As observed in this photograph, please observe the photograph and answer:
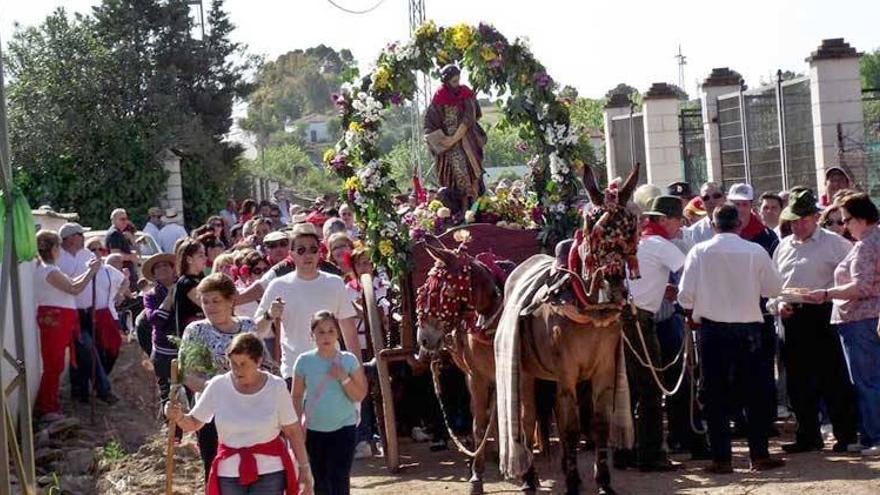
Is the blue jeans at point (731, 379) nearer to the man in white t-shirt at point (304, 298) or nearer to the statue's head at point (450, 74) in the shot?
the man in white t-shirt at point (304, 298)

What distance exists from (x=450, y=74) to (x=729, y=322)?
3.50 metres

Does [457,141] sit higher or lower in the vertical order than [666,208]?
higher

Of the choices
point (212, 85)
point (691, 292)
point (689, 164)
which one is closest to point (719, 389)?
point (691, 292)

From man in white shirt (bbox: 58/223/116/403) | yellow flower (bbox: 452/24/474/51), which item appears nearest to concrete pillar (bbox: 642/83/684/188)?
man in white shirt (bbox: 58/223/116/403)

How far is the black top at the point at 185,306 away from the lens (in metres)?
11.2

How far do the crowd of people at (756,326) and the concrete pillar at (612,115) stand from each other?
1385 cm

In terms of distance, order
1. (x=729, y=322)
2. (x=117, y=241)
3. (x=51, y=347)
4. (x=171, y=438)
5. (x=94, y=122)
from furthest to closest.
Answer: (x=94, y=122) → (x=117, y=241) → (x=51, y=347) → (x=729, y=322) → (x=171, y=438)

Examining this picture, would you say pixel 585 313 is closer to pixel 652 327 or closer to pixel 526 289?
pixel 526 289

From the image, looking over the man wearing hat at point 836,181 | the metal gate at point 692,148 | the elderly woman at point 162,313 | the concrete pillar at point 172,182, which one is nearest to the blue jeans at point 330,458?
the elderly woman at point 162,313

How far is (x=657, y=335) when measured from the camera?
12.2 meters

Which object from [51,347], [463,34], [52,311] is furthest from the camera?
[51,347]

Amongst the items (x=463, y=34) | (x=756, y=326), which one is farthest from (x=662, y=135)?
(x=756, y=326)

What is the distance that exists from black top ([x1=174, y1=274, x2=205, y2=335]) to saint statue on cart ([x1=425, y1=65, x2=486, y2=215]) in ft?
9.84

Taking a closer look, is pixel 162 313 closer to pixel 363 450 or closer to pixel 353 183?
pixel 353 183
